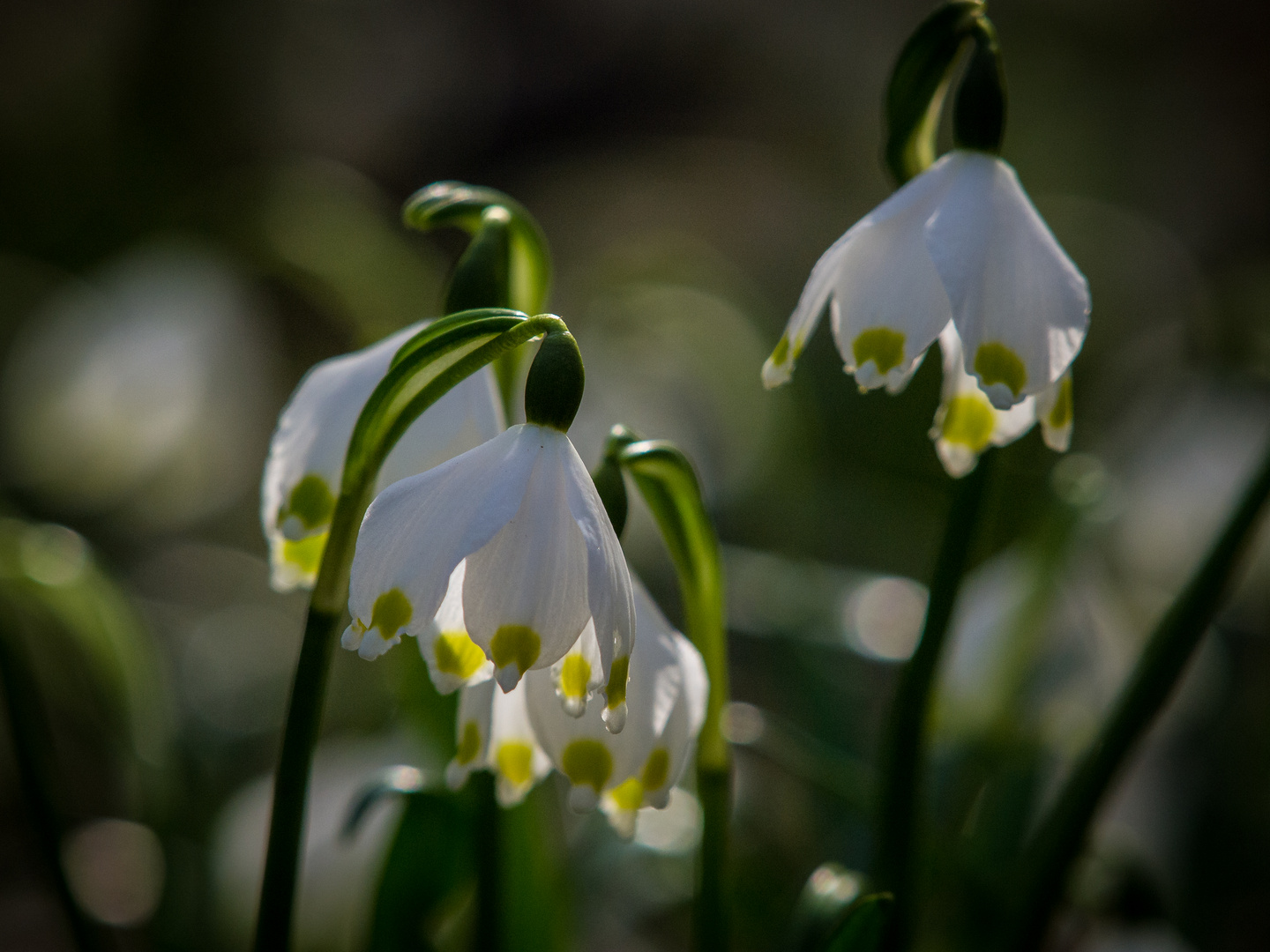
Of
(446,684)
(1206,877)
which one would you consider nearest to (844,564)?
(1206,877)

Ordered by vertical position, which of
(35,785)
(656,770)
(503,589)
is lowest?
(35,785)

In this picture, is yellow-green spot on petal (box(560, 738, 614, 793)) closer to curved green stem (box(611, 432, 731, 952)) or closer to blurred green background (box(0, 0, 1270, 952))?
curved green stem (box(611, 432, 731, 952))

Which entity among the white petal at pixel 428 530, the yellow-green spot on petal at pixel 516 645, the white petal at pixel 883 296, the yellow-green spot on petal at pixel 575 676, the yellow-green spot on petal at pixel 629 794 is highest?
the white petal at pixel 883 296

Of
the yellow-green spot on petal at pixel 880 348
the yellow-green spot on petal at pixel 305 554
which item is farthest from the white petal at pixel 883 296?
the yellow-green spot on petal at pixel 305 554

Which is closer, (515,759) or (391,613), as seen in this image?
(391,613)

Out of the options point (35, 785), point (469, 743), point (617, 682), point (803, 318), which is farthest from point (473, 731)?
point (35, 785)

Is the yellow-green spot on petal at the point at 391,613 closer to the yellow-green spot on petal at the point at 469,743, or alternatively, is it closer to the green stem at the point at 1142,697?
the yellow-green spot on petal at the point at 469,743

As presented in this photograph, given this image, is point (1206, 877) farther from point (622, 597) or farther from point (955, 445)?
point (622, 597)

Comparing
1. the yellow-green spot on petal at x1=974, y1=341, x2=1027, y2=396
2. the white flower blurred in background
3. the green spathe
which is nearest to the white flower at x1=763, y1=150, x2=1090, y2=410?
the yellow-green spot on petal at x1=974, y1=341, x2=1027, y2=396

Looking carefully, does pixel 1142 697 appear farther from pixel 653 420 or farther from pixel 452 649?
pixel 653 420
